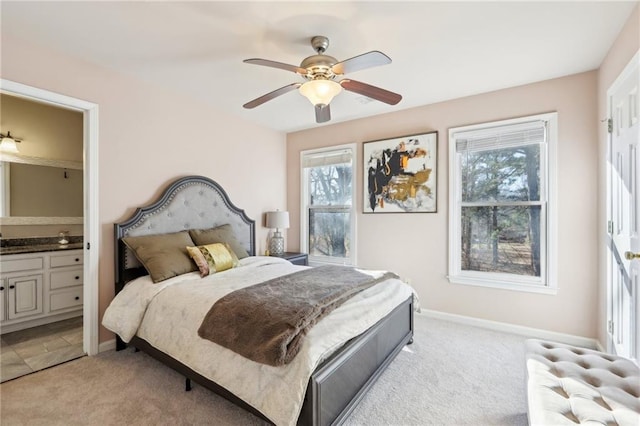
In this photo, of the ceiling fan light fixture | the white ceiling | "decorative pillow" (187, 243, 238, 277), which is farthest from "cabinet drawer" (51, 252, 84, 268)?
the ceiling fan light fixture

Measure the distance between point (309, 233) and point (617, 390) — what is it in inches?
144

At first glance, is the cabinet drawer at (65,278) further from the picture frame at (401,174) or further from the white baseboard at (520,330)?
the white baseboard at (520,330)

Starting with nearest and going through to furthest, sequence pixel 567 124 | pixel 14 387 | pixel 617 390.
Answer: pixel 617 390, pixel 14 387, pixel 567 124

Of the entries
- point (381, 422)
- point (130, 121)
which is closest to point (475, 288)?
point (381, 422)

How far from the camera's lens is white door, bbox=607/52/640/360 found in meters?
1.90

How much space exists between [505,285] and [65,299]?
4.95m

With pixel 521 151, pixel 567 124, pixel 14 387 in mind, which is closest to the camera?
pixel 14 387

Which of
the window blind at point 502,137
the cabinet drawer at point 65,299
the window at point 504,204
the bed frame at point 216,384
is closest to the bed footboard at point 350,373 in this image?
the bed frame at point 216,384

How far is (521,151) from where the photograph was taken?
10.2ft

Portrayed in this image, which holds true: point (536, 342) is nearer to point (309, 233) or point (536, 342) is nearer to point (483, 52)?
point (483, 52)

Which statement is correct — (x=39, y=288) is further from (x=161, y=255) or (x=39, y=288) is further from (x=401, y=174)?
(x=401, y=174)

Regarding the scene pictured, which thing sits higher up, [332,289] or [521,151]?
[521,151]

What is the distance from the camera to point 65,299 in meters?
3.43

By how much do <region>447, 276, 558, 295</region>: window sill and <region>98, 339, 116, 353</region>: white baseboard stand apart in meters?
3.54
